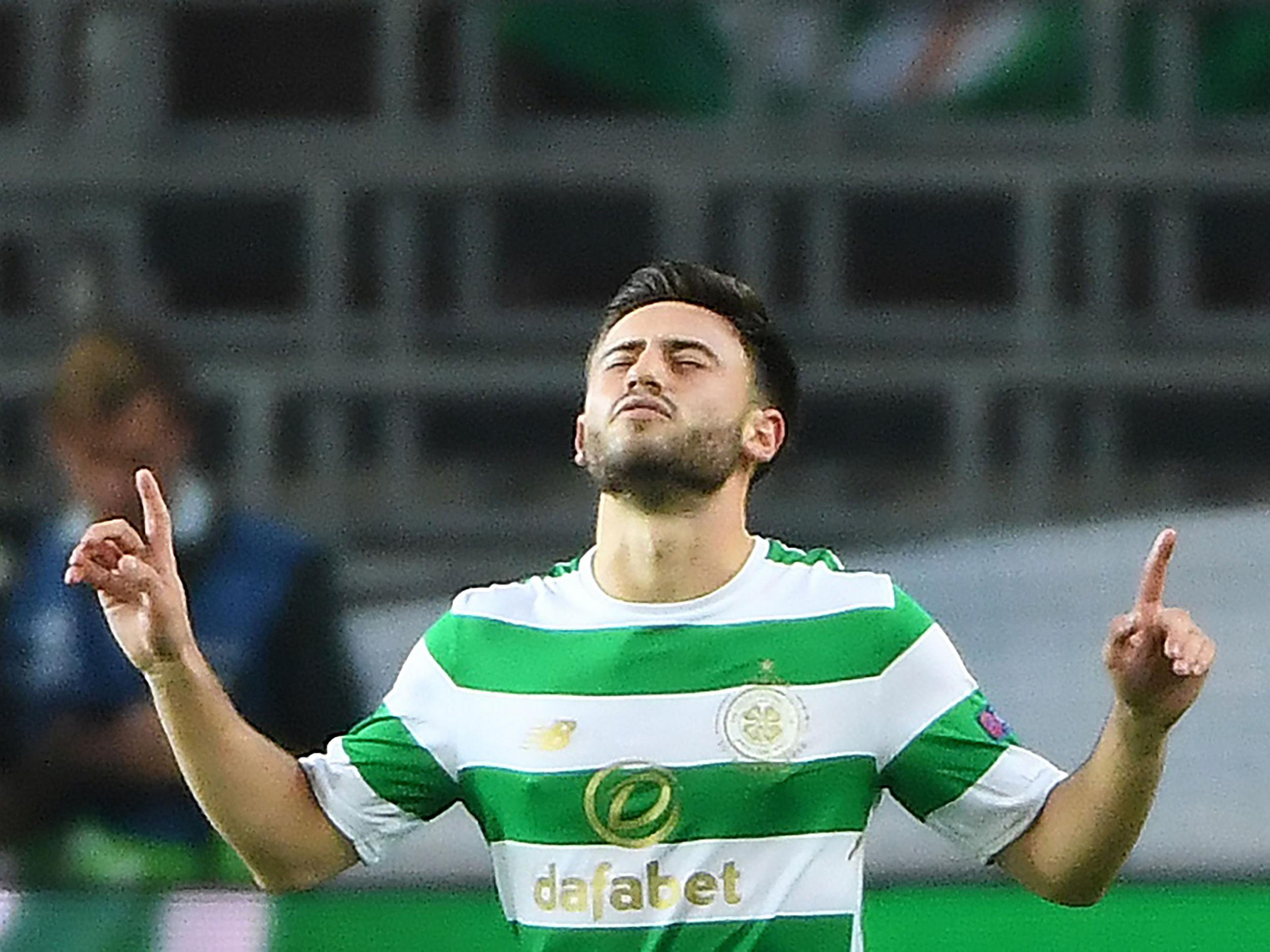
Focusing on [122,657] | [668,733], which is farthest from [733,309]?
[122,657]

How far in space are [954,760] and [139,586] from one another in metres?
0.72

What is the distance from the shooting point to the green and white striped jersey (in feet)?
7.25

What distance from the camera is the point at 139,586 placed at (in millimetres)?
2176

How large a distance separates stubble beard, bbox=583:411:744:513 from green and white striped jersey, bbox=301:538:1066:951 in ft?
0.32

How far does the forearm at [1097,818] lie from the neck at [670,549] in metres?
0.36

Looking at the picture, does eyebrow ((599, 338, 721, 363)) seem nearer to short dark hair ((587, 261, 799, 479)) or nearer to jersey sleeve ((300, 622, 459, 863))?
short dark hair ((587, 261, 799, 479))

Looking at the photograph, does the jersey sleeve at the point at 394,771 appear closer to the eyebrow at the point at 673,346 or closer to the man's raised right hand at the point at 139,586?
the man's raised right hand at the point at 139,586

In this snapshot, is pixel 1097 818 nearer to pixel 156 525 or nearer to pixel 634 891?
pixel 634 891

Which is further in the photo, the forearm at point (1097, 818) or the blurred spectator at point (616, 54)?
the blurred spectator at point (616, 54)

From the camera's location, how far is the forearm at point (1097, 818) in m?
2.15

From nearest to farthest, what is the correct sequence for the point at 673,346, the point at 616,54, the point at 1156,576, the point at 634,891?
the point at 1156,576
the point at 634,891
the point at 673,346
the point at 616,54

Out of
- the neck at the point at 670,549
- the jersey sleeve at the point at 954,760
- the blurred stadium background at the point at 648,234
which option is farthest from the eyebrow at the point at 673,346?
the blurred stadium background at the point at 648,234

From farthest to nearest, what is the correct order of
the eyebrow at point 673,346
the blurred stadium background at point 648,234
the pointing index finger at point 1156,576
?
the blurred stadium background at point 648,234
the eyebrow at point 673,346
the pointing index finger at point 1156,576

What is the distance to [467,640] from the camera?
2332 mm
